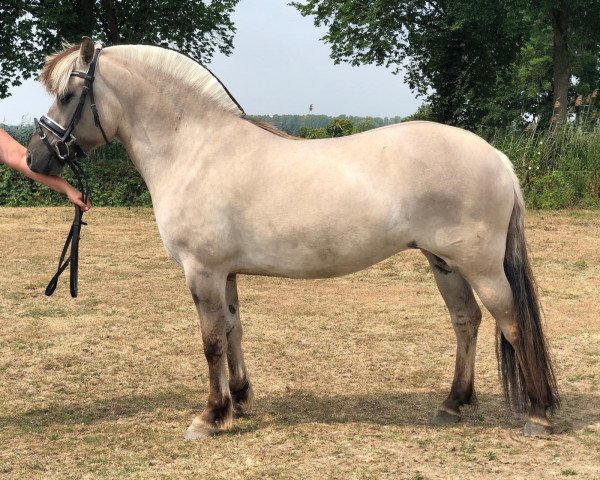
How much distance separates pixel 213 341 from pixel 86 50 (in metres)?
1.82

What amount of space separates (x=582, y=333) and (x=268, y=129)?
3.90 metres

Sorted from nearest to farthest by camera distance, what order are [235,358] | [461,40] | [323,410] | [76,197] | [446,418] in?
[76,197], [446,418], [235,358], [323,410], [461,40]

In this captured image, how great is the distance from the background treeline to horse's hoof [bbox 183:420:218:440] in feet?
40.0

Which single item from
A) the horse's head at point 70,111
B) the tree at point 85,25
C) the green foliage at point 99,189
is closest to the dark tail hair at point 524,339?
the horse's head at point 70,111

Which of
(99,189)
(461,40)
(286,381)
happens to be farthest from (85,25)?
(286,381)

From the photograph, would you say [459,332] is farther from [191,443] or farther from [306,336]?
[306,336]

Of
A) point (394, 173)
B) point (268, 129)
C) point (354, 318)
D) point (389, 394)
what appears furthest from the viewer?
point (354, 318)

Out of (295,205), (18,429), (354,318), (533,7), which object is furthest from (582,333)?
(533,7)

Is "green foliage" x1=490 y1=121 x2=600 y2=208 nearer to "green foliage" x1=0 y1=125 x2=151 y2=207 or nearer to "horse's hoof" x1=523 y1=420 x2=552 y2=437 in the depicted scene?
"green foliage" x1=0 y1=125 x2=151 y2=207

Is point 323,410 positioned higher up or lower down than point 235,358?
lower down

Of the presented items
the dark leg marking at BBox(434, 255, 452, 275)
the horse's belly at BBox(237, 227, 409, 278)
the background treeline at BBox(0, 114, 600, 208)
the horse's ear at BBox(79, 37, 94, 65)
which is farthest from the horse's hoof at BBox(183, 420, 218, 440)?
the background treeline at BBox(0, 114, 600, 208)

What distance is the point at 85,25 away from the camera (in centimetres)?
2489

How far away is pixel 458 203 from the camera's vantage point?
4.23 metres

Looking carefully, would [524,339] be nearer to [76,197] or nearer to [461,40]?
[76,197]
